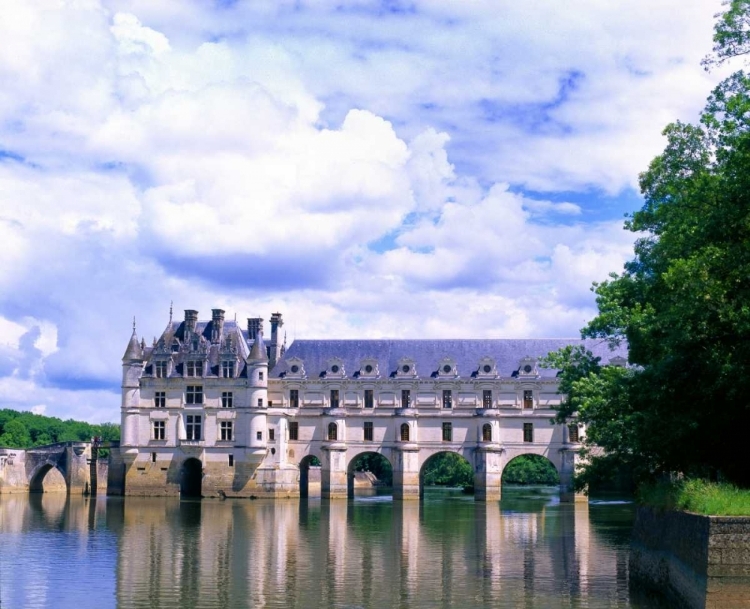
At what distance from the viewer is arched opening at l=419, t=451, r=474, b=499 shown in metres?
89.6

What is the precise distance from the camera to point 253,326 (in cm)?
7306

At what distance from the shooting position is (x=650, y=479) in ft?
97.5

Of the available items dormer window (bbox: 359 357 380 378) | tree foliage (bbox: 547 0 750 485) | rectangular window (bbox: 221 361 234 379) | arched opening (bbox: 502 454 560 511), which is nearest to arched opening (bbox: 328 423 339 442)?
dormer window (bbox: 359 357 380 378)

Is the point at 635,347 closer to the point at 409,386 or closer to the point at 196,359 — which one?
the point at 409,386

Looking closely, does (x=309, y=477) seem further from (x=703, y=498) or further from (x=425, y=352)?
(x=703, y=498)

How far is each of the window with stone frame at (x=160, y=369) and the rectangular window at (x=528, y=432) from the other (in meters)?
26.6

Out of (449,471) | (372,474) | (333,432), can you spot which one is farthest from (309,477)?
(372,474)

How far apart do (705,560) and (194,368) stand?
56767 mm

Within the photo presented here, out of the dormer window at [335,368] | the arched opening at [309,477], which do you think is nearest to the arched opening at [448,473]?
the arched opening at [309,477]

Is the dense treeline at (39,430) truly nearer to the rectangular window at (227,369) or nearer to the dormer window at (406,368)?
the rectangular window at (227,369)

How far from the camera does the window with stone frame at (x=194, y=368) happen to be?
70.2 m

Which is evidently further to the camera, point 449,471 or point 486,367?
point 449,471

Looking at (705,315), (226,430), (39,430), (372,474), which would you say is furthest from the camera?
(39,430)

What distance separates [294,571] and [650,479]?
11.5 meters
